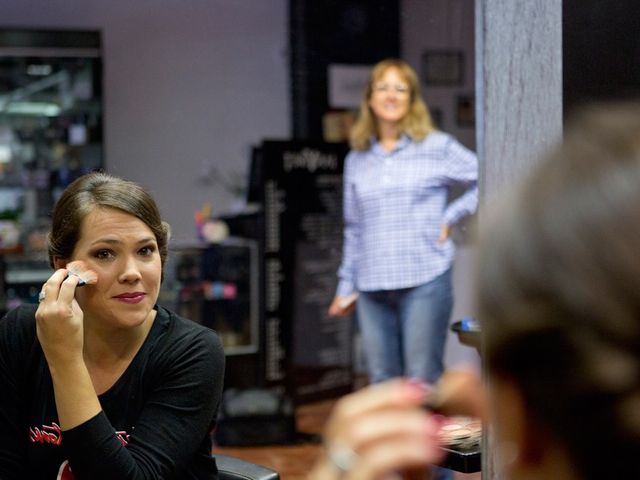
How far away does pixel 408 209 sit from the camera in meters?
3.76

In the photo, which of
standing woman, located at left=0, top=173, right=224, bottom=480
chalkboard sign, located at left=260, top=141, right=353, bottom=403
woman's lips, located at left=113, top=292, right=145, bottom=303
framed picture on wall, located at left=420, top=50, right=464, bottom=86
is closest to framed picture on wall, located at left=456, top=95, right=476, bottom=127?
framed picture on wall, located at left=420, top=50, right=464, bottom=86

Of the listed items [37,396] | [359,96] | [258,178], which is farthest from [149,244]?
[359,96]

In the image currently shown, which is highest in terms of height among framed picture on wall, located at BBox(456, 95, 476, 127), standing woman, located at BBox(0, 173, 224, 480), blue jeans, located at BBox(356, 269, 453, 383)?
framed picture on wall, located at BBox(456, 95, 476, 127)

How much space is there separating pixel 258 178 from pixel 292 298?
0.71m

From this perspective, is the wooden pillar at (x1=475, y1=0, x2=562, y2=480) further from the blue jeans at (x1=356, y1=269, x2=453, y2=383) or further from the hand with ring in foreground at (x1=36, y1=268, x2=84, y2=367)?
the blue jeans at (x1=356, y1=269, x2=453, y2=383)

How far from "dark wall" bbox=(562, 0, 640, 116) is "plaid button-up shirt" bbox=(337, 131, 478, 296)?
81.4 inches

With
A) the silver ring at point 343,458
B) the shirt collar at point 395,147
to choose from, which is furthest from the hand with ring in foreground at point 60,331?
the shirt collar at point 395,147

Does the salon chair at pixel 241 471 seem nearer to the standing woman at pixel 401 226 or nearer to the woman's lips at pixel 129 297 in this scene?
the woman's lips at pixel 129 297

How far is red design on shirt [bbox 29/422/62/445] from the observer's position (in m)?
1.75

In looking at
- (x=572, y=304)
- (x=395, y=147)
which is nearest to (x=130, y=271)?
(x=572, y=304)

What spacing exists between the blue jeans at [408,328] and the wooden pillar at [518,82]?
202 cm

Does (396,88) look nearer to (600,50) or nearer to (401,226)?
(401,226)

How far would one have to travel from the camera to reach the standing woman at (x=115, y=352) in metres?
1.69

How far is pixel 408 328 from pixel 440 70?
368 cm
